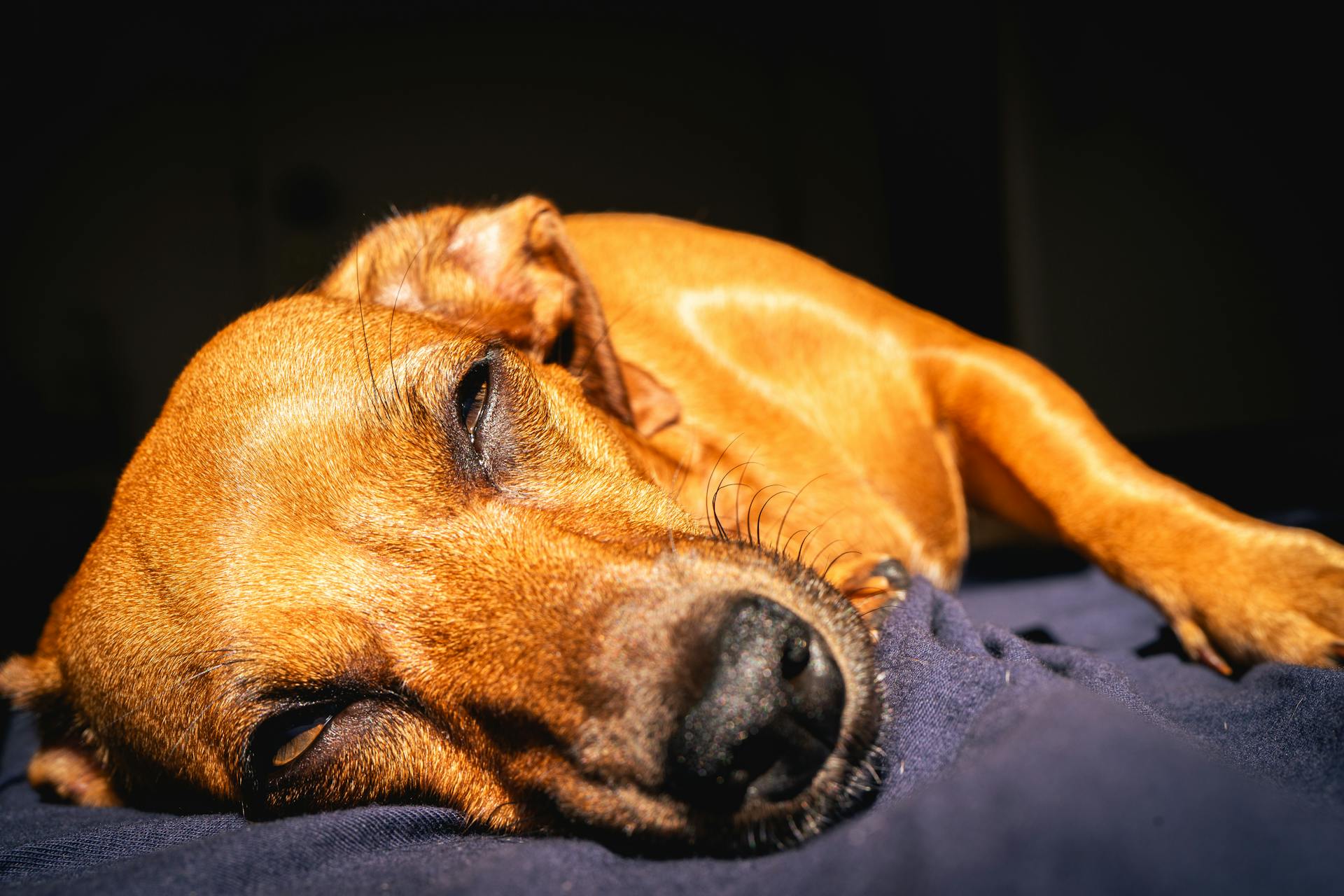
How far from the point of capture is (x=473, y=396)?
58.1 inches

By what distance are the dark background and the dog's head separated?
254cm

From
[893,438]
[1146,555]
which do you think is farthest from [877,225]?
[1146,555]

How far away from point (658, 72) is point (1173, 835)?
6121 mm

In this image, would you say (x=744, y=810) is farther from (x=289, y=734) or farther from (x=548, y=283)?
(x=548, y=283)

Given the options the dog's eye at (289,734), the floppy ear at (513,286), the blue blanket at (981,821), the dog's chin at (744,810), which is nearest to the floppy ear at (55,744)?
the blue blanket at (981,821)

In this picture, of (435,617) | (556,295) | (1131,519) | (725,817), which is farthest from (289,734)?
(1131,519)

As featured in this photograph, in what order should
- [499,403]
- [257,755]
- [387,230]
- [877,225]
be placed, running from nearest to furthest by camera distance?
1. [257,755]
2. [499,403]
3. [387,230]
4. [877,225]

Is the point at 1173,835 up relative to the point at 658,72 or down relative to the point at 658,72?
down

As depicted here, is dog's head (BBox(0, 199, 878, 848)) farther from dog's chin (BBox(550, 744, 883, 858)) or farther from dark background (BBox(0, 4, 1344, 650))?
dark background (BBox(0, 4, 1344, 650))

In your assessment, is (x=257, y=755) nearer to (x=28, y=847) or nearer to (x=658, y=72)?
(x=28, y=847)

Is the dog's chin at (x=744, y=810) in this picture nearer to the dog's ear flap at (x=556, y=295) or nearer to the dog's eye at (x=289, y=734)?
the dog's eye at (x=289, y=734)

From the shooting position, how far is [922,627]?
1.26 meters

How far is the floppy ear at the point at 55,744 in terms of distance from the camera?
172cm

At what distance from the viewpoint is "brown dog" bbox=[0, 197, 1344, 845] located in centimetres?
103
